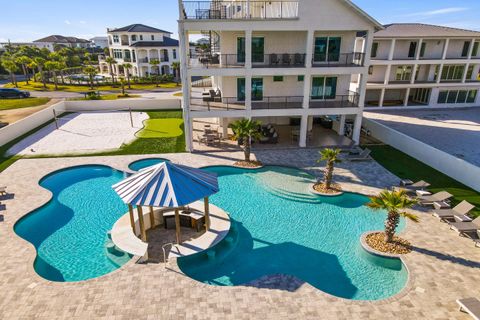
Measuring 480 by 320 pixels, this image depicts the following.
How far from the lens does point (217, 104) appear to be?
27.0 m

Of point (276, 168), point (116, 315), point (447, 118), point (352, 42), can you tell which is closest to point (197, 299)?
point (116, 315)

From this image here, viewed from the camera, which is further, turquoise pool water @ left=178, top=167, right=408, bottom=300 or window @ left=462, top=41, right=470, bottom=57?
window @ left=462, top=41, right=470, bottom=57

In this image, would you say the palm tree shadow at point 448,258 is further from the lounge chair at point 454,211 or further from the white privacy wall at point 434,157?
the white privacy wall at point 434,157

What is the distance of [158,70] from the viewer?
73.5 meters

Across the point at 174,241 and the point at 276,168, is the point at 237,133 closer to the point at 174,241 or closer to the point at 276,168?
the point at 276,168

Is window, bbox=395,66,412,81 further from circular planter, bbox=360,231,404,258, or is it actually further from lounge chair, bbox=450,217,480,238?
circular planter, bbox=360,231,404,258

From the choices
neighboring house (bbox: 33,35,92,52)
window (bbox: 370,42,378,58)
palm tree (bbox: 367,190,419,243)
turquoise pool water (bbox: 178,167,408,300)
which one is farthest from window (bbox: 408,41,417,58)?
neighboring house (bbox: 33,35,92,52)

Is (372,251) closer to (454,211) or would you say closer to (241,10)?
(454,211)

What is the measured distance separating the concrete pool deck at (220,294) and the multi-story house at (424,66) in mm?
29045

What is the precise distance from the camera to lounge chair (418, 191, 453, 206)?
17047mm

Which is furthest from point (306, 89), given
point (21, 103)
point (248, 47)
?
point (21, 103)

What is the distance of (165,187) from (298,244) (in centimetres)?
650

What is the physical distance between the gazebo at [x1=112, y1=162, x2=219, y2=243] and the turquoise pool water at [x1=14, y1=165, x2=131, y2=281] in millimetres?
2079

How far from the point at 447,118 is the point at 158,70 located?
59333 mm
